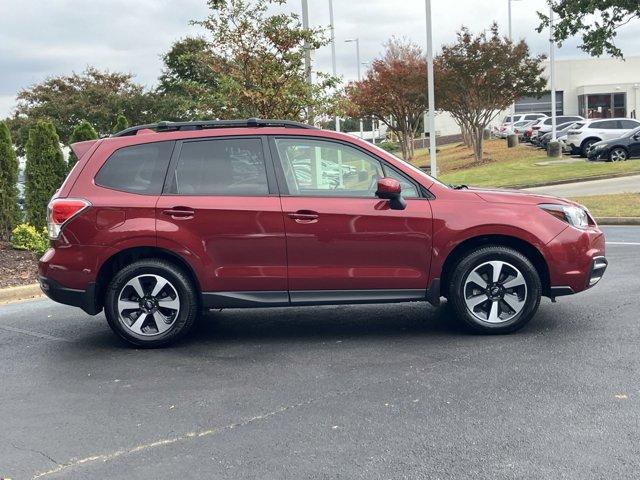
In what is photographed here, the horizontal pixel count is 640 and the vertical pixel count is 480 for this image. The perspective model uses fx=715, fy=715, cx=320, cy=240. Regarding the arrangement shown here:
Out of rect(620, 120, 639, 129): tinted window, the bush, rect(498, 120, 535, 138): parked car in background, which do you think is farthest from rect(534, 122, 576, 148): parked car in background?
the bush

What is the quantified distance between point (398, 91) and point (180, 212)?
118ft

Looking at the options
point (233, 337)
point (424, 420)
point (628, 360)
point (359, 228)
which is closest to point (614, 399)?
point (628, 360)

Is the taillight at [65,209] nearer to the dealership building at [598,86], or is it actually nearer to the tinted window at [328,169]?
the tinted window at [328,169]

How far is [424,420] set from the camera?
13.5 feet

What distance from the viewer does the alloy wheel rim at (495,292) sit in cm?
586

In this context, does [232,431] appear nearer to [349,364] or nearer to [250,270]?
[349,364]

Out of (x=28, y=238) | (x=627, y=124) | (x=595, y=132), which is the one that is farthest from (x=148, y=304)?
(x=627, y=124)

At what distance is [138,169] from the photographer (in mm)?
5922

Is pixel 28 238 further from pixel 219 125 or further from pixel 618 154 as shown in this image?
pixel 618 154

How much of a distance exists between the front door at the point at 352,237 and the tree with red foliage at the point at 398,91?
32.3 meters

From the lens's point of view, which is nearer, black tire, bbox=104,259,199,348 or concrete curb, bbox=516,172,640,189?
black tire, bbox=104,259,199,348

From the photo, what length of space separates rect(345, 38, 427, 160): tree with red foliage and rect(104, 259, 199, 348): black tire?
32.6 meters

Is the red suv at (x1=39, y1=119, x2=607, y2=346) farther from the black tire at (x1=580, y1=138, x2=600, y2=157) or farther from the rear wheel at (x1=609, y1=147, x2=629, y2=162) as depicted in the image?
the black tire at (x1=580, y1=138, x2=600, y2=157)

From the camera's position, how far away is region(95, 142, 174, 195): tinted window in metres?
5.86
